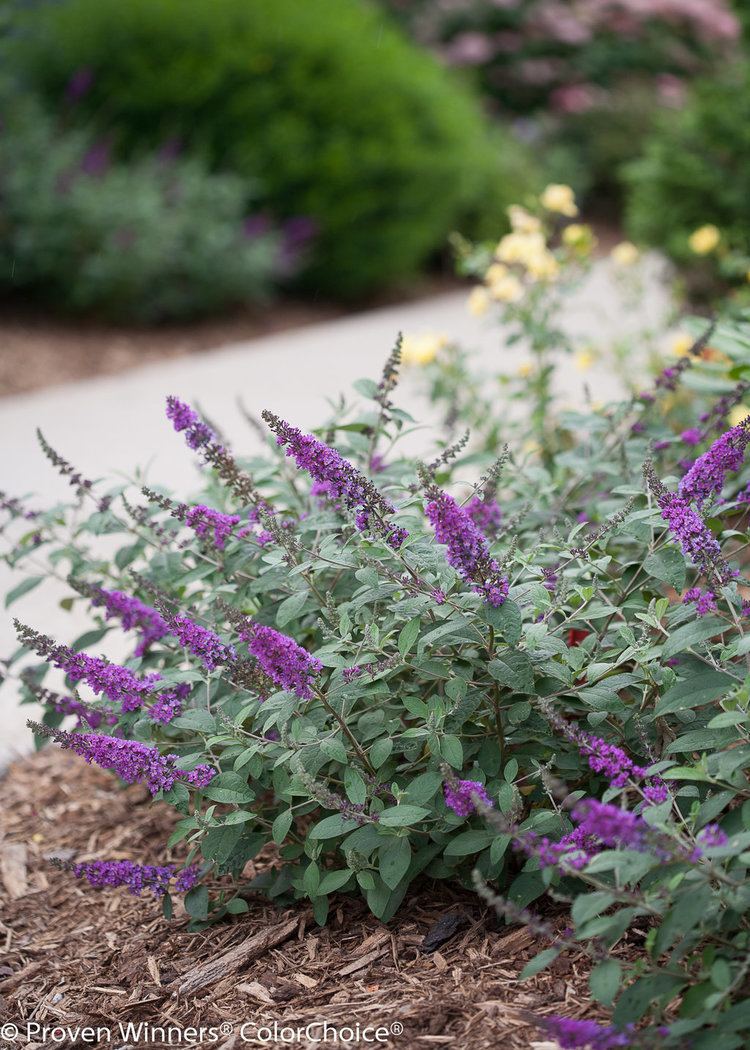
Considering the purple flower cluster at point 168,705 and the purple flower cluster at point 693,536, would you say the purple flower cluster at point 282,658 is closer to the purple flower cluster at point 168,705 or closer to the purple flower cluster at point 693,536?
the purple flower cluster at point 168,705

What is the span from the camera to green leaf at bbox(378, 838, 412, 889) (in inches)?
78.3

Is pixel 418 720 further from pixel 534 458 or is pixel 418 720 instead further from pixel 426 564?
pixel 534 458

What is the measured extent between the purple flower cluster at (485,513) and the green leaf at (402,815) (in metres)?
0.77

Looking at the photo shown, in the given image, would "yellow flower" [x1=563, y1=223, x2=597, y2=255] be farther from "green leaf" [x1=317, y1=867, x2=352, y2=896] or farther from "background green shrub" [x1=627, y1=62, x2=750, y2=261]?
"background green shrub" [x1=627, y1=62, x2=750, y2=261]

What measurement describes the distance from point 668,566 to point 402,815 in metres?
0.65

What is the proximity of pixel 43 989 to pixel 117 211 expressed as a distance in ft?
22.2

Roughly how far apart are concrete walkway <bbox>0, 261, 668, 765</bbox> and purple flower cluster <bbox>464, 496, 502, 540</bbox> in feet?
5.50

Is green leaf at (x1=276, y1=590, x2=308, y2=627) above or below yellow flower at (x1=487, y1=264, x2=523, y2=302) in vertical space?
below

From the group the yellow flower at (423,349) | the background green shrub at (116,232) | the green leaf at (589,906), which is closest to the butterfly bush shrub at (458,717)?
the green leaf at (589,906)

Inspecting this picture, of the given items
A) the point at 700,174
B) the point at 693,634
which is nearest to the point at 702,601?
the point at 693,634

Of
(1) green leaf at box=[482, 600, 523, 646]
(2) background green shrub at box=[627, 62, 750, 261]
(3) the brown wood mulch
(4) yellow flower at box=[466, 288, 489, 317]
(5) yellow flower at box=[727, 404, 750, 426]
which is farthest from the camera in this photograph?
(2) background green shrub at box=[627, 62, 750, 261]

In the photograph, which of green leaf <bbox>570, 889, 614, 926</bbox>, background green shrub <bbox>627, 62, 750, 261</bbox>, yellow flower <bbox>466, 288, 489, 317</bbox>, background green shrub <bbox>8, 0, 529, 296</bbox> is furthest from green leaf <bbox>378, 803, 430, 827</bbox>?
background green shrub <bbox>8, 0, 529, 296</bbox>

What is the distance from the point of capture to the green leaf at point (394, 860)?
199 cm

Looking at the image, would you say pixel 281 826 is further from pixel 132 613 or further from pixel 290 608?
pixel 132 613
